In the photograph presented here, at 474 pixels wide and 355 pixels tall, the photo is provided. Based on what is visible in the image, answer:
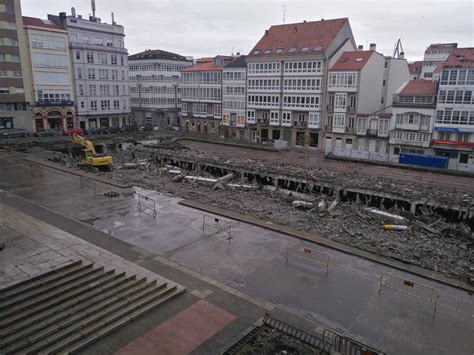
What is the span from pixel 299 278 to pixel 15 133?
5602cm

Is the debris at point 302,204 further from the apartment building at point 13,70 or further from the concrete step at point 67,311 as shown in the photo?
the apartment building at point 13,70

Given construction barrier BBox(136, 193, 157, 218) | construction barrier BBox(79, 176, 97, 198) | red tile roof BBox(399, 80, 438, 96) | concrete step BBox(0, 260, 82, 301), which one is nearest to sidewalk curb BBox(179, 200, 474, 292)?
construction barrier BBox(136, 193, 157, 218)

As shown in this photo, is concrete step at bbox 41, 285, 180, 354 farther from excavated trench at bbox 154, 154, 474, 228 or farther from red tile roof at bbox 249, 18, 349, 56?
red tile roof at bbox 249, 18, 349, 56

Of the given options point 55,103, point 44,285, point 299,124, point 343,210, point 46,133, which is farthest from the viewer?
point 55,103

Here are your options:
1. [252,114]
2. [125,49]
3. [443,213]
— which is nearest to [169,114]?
[125,49]

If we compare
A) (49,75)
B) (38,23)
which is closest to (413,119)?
(49,75)

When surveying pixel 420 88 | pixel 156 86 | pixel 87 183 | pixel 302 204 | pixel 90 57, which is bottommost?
pixel 302 204

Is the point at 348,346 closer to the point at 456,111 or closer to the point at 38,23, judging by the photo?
the point at 456,111

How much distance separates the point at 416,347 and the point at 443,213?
20235 millimetres

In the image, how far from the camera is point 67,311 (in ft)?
42.1

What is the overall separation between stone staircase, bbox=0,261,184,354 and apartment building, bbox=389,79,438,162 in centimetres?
4073

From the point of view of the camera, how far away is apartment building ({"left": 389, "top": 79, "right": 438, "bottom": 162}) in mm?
47250

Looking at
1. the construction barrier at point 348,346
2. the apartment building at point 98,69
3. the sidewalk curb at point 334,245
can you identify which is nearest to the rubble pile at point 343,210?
the sidewalk curb at point 334,245

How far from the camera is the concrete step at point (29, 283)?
41.5 feet
